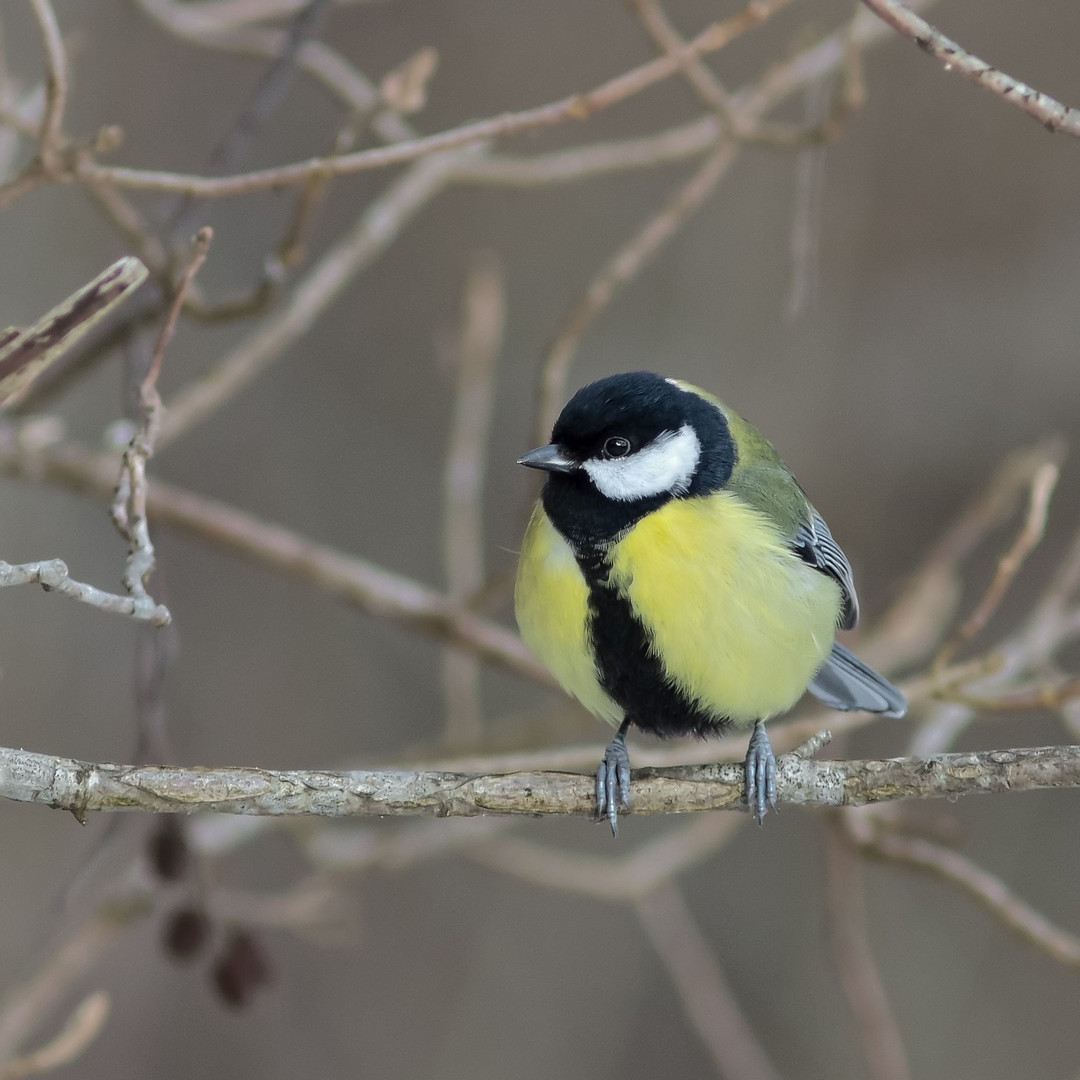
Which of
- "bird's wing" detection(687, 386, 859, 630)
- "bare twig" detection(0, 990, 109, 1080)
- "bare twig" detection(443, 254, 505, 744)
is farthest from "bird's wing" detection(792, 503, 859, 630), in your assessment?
"bare twig" detection(0, 990, 109, 1080)

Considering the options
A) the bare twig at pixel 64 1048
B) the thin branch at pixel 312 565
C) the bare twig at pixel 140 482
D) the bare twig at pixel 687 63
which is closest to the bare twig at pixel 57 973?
the bare twig at pixel 64 1048

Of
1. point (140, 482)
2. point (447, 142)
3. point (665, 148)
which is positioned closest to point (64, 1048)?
point (140, 482)

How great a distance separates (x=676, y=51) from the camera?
1.86 m

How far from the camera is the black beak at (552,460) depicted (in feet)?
6.86

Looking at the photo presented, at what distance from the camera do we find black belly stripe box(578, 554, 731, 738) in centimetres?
205

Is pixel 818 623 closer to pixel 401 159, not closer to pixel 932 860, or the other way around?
pixel 932 860

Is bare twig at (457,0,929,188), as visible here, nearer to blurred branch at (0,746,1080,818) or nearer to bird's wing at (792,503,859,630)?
bird's wing at (792,503,859,630)

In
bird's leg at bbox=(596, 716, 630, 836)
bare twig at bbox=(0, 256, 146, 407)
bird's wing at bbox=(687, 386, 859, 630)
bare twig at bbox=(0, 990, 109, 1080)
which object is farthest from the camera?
bird's wing at bbox=(687, 386, 859, 630)

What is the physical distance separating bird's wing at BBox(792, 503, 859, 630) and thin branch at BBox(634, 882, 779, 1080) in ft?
2.75

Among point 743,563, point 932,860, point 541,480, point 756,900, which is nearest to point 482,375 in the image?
point 541,480

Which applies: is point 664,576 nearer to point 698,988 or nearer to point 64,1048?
point 64,1048

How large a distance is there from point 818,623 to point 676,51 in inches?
38.8

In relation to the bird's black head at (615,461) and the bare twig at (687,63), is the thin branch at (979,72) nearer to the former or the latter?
the bare twig at (687,63)

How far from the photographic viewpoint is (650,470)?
2.14 metres
